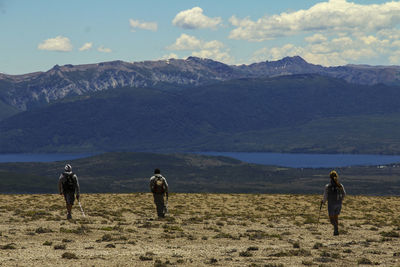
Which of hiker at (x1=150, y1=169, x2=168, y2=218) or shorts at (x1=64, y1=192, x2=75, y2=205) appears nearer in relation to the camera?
shorts at (x1=64, y1=192, x2=75, y2=205)

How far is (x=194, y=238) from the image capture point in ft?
90.1

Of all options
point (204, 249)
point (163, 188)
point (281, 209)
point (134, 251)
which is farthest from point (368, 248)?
point (281, 209)

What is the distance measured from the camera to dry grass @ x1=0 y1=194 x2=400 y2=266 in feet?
70.6

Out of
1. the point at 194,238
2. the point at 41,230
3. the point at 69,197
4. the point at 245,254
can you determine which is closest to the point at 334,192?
the point at 194,238

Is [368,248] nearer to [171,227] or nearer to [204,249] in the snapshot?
[204,249]

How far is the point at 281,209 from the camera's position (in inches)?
1811

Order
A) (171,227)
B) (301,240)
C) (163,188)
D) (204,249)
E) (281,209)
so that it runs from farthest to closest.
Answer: (281,209) < (163,188) < (171,227) < (301,240) < (204,249)

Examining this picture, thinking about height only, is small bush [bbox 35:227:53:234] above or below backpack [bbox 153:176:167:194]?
below

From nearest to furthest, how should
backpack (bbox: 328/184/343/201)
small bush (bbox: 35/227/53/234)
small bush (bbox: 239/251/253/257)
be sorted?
small bush (bbox: 239/251/253/257) → small bush (bbox: 35/227/53/234) → backpack (bbox: 328/184/343/201)

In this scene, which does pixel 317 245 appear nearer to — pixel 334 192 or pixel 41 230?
pixel 334 192

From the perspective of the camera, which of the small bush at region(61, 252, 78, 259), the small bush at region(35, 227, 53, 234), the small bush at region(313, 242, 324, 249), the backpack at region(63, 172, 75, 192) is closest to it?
the small bush at region(61, 252, 78, 259)

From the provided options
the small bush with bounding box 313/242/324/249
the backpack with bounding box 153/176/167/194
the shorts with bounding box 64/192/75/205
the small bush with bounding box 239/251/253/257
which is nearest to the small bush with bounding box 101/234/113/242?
the small bush with bounding box 239/251/253/257

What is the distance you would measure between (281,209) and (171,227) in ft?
54.4

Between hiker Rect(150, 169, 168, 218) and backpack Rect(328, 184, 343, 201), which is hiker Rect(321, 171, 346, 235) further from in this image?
hiker Rect(150, 169, 168, 218)
